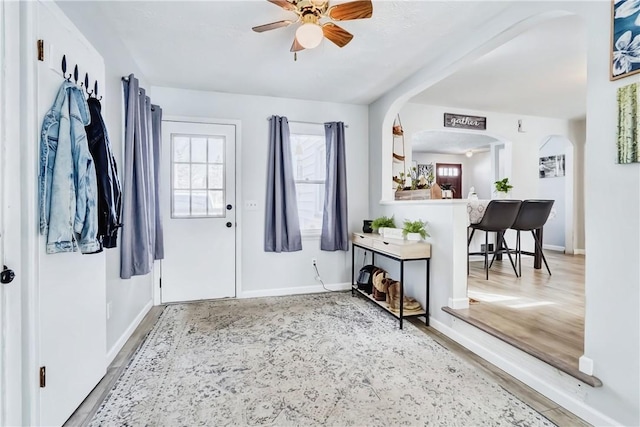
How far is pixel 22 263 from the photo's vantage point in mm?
1393

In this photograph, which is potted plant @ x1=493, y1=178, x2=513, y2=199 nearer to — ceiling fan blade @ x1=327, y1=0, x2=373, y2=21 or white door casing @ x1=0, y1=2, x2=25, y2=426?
ceiling fan blade @ x1=327, y1=0, x2=373, y2=21

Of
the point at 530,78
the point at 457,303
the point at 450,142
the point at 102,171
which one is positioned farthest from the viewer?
the point at 450,142

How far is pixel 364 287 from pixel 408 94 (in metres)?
2.20

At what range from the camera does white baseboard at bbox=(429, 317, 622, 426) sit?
66.7 inches

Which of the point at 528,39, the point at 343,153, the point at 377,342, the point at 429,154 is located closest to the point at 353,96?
the point at 343,153

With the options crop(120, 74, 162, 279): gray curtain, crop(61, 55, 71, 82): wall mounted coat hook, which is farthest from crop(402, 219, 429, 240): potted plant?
crop(61, 55, 71, 82): wall mounted coat hook

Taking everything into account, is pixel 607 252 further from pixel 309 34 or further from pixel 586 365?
pixel 309 34

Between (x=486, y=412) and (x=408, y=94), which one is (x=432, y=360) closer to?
(x=486, y=412)

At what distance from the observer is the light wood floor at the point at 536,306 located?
82.9 inches

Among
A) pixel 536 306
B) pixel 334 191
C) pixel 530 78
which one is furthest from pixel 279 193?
pixel 530 78

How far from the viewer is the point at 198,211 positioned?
373cm

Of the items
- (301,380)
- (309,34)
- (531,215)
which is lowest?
(301,380)

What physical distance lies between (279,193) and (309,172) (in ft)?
1.87

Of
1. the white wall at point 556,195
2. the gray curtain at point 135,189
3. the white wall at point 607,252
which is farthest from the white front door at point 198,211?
the white wall at point 556,195
